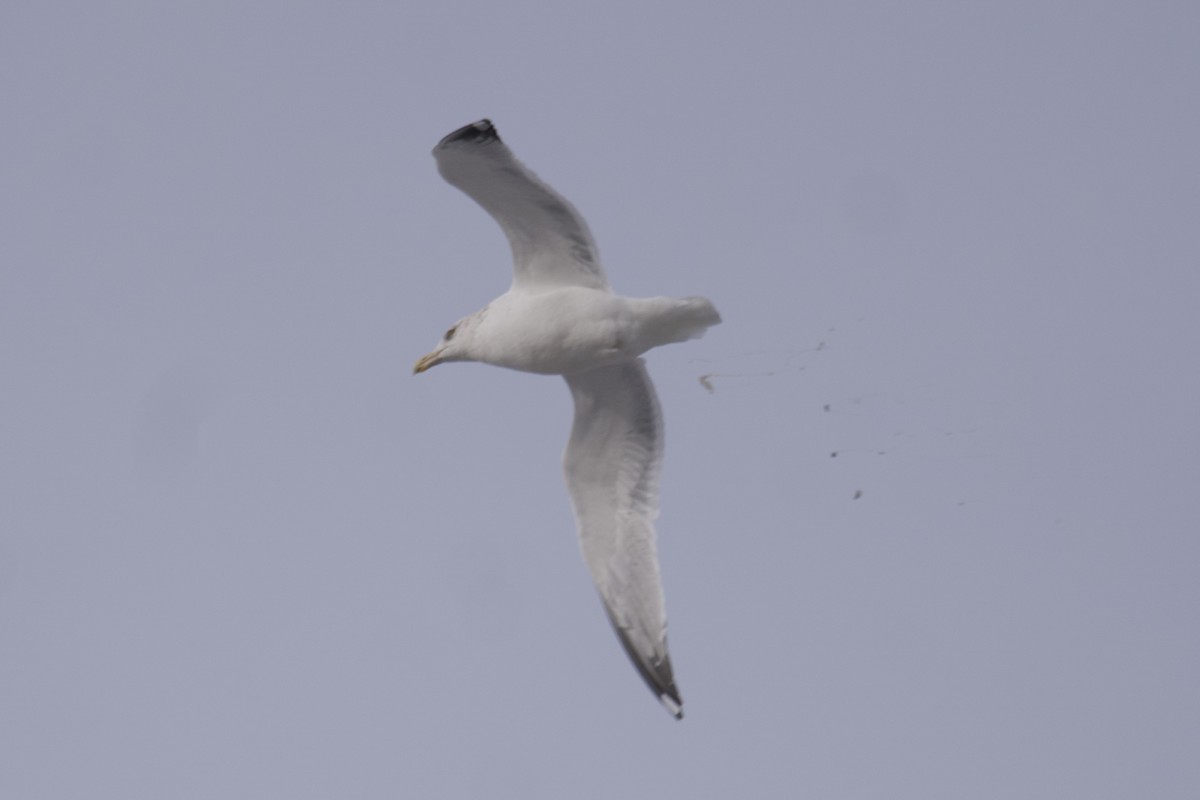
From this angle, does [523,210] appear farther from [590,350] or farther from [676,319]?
[676,319]

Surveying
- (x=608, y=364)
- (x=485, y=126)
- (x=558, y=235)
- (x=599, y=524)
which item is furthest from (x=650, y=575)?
(x=485, y=126)

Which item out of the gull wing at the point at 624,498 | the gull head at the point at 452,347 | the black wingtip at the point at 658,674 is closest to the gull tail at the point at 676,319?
the gull wing at the point at 624,498

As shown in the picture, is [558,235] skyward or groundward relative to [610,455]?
skyward

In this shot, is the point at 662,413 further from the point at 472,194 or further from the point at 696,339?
the point at 472,194

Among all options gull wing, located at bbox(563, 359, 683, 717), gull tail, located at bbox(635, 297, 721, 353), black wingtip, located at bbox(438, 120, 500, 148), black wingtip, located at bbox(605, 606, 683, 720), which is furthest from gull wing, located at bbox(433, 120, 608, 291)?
black wingtip, located at bbox(605, 606, 683, 720)

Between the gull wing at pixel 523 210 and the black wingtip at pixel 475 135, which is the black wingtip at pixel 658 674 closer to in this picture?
the gull wing at pixel 523 210

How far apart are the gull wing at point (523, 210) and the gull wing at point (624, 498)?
2.81ft

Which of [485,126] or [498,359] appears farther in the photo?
[498,359]

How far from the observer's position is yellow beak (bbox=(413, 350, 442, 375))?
11.8 meters

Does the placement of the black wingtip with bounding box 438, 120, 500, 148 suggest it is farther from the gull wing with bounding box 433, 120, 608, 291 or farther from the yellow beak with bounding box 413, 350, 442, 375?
the yellow beak with bounding box 413, 350, 442, 375

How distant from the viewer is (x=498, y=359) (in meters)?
11.2

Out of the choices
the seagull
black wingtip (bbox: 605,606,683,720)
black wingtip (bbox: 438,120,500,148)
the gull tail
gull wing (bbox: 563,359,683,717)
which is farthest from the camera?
gull wing (bbox: 563,359,683,717)

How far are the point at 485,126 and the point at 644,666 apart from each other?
388cm

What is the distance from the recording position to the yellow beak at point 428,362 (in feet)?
38.6
